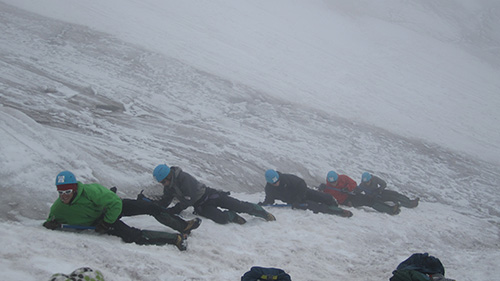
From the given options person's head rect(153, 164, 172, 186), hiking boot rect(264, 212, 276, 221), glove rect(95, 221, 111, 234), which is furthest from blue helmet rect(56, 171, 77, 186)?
hiking boot rect(264, 212, 276, 221)

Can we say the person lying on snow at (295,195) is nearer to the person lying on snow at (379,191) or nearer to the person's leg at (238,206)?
the person's leg at (238,206)

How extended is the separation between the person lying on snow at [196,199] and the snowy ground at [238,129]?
27 centimetres

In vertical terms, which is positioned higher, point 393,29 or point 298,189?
point 393,29

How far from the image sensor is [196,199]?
582 centimetres

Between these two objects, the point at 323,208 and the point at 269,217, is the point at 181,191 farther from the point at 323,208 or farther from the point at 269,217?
the point at 323,208

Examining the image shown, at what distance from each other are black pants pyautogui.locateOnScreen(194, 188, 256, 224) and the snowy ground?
29 cm

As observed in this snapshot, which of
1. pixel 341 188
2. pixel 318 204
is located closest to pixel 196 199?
pixel 318 204

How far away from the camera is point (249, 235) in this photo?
19.0ft

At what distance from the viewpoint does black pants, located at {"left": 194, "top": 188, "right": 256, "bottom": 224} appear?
6047 mm

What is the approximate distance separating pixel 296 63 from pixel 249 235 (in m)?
17.0

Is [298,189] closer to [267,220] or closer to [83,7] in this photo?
[267,220]

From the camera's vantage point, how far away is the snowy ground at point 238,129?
4.95 metres

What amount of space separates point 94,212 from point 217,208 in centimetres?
232

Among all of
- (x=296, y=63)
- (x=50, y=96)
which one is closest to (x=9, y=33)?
(x=50, y=96)
